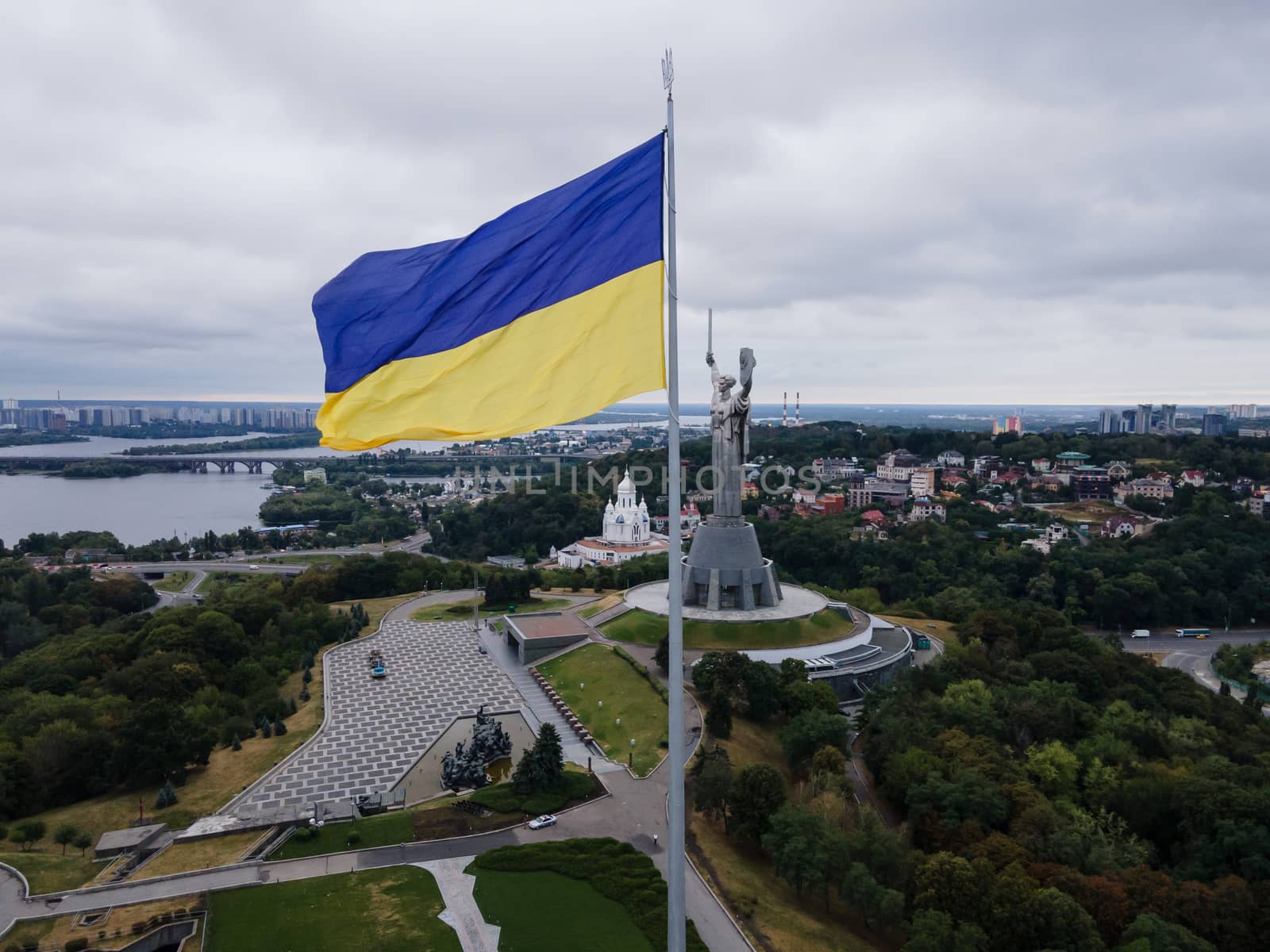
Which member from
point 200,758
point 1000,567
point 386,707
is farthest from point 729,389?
point 1000,567

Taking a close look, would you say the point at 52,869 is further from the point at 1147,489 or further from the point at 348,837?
the point at 1147,489

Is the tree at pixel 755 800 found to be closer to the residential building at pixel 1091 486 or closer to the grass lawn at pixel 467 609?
the grass lawn at pixel 467 609

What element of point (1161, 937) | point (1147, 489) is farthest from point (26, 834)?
point (1147, 489)

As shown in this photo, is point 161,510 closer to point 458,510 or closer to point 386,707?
point 458,510

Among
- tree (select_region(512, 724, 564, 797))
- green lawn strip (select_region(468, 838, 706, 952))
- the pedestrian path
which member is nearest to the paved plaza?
tree (select_region(512, 724, 564, 797))

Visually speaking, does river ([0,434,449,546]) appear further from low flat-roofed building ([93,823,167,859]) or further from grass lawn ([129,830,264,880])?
grass lawn ([129,830,264,880])

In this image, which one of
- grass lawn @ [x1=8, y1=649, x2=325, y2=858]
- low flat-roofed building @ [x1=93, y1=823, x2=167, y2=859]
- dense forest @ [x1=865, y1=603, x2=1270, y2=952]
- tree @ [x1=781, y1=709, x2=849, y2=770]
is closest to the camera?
dense forest @ [x1=865, y1=603, x2=1270, y2=952]
